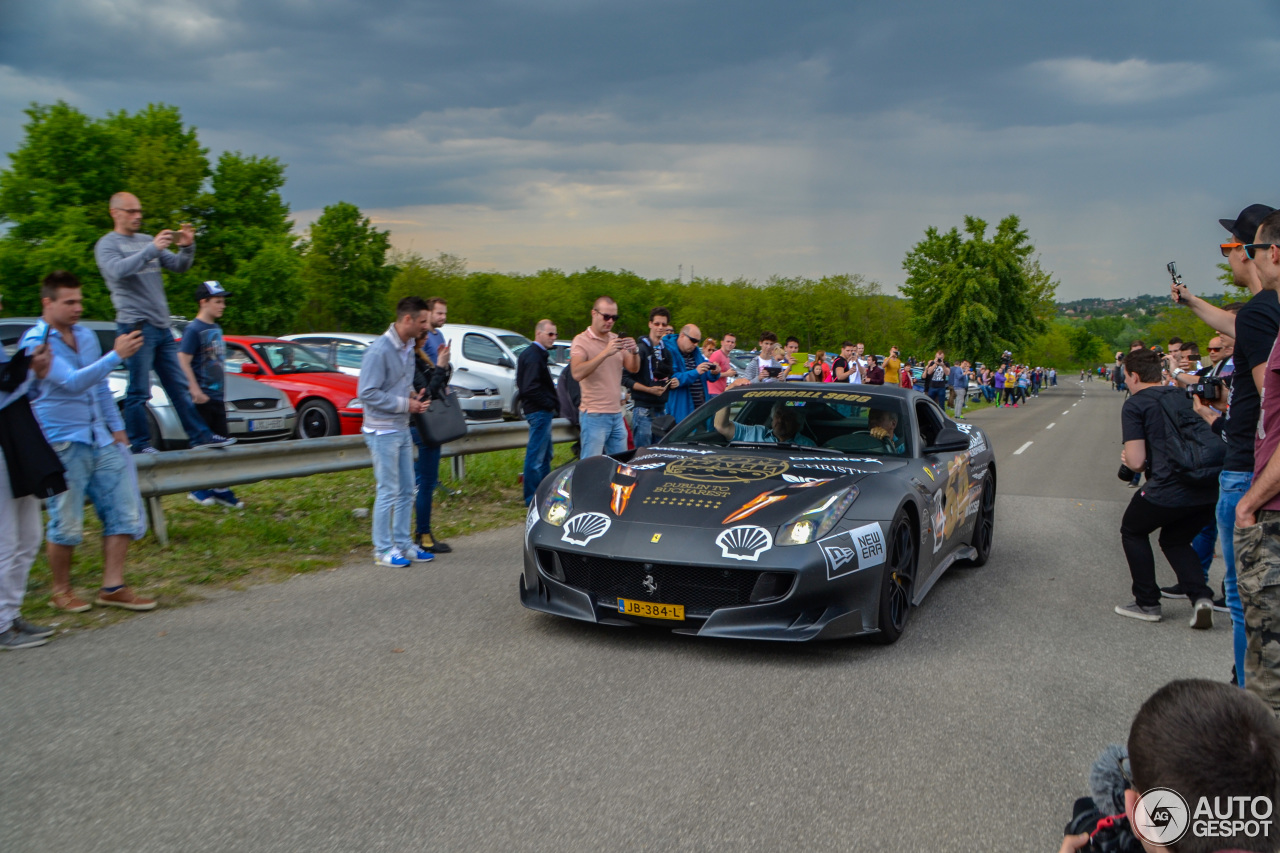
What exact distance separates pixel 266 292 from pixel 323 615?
48913 millimetres

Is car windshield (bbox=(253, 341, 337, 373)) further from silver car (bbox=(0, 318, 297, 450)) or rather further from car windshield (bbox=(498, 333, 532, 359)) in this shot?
car windshield (bbox=(498, 333, 532, 359))

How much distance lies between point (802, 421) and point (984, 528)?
204cm

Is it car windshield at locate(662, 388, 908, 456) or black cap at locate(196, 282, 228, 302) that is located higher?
black cap at locate(196, 282, 228, 302)

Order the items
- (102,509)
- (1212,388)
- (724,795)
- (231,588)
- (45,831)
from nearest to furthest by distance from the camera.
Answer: (45,831) < (724,795) < (1212,388) < (102,509) < (231,588)

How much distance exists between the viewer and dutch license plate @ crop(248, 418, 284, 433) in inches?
448

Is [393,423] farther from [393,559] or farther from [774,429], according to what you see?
[774,429]

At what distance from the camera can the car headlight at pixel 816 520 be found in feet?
15.4

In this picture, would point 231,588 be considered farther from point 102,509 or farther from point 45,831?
point 45,831

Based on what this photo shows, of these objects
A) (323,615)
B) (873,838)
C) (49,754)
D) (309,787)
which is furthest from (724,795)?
(323,615)

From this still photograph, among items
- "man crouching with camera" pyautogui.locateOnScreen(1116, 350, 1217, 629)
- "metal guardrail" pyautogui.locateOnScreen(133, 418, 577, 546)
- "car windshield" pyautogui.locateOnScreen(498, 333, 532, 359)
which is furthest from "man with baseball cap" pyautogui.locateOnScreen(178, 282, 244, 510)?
"car windshield" pyautogui.locateOnScreen(498, 333, 532, 359)

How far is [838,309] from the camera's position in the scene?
106875mm

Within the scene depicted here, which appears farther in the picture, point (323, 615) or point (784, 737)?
point (323, 615)

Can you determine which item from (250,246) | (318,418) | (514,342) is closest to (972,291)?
(250,246)
